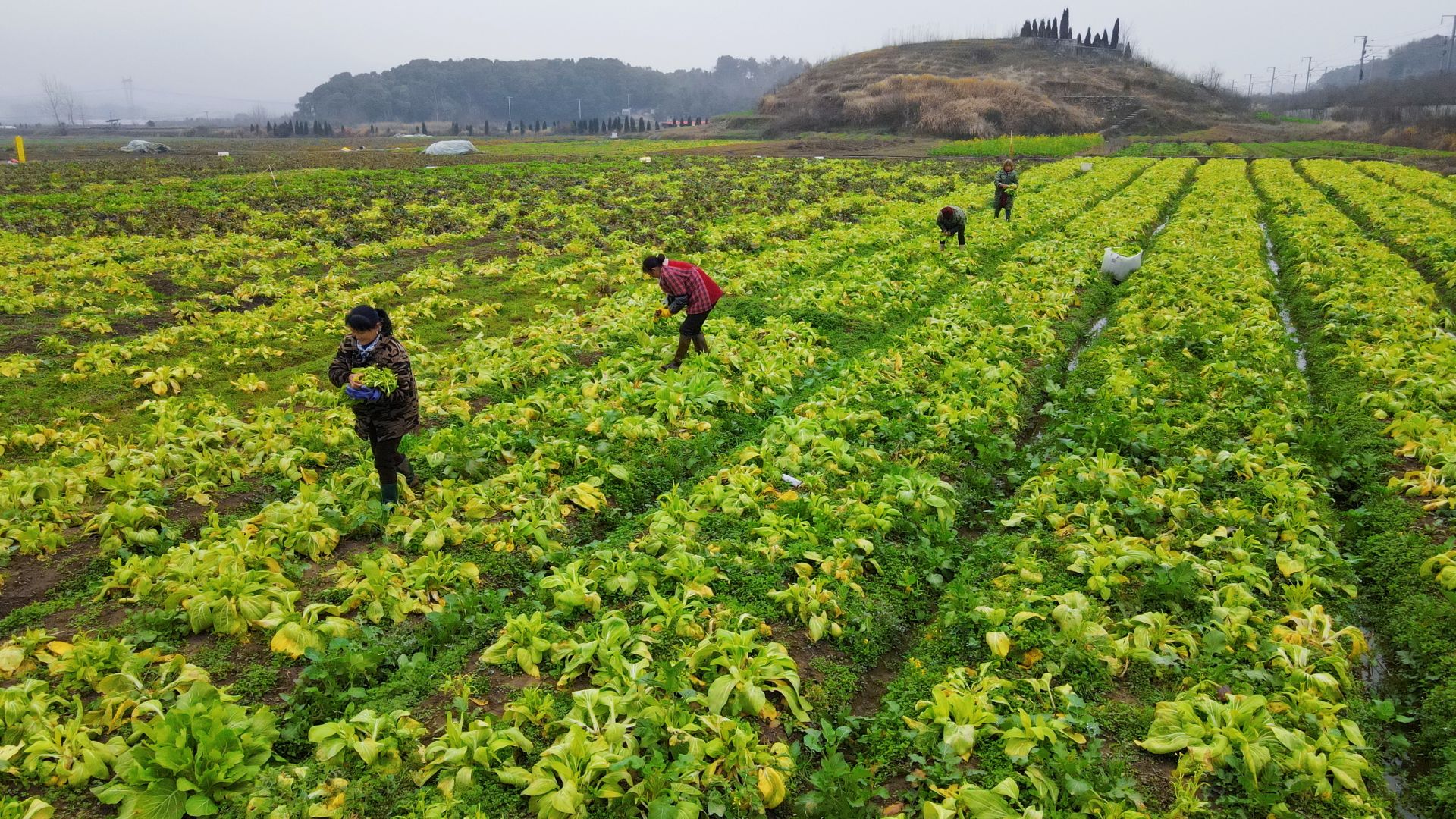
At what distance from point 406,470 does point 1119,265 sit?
16.6 meters

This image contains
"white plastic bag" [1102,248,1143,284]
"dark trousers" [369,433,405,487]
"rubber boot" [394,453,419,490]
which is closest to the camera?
"dark trousers" [369,433,405,487]

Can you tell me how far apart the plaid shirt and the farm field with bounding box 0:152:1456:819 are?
3.91 ft

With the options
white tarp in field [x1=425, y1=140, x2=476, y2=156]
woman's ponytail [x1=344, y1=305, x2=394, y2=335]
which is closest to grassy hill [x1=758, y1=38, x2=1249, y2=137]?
white tarp in field [x1=425, y1=140, x2=476, y2=156]

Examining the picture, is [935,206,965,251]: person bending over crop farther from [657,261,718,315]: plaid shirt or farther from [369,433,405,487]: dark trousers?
[369,433,405,487]: dark trousers

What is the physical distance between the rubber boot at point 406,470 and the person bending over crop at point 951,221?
1577 cm

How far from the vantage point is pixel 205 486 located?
346 inches

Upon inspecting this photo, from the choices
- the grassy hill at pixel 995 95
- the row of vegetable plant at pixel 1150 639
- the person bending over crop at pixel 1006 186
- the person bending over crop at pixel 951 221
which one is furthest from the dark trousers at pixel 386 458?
the grassy hill at pixel 995 95

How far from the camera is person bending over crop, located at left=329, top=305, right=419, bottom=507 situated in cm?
741

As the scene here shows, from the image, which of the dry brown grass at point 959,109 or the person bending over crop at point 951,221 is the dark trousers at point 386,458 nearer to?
the person bending over crop at point 951,221

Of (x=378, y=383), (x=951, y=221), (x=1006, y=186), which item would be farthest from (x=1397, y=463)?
(x=1006, y=186)

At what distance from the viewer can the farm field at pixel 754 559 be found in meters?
5.01

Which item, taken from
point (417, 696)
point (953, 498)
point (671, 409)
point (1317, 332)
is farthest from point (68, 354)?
point (1317, 332)

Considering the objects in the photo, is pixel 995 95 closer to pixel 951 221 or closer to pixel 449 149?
pixel 449 149

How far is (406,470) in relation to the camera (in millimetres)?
8617
